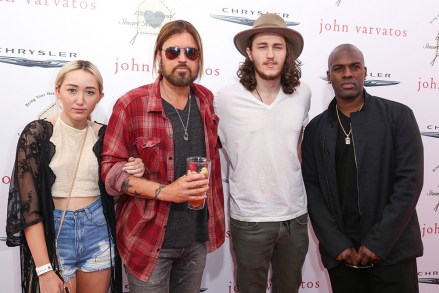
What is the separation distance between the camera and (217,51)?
2764 mm

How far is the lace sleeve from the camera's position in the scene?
1751 millimetres

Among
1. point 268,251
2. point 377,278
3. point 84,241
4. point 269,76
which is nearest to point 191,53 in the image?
point 269,76

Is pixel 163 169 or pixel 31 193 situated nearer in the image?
pixel 31 193

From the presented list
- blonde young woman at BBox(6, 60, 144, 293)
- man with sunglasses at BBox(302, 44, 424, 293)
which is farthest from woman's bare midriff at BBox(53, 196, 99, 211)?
man with sunglasses at BBox(302, 44, 424, 293)

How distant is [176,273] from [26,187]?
0.90 m

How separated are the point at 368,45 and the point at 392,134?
123 centimetres

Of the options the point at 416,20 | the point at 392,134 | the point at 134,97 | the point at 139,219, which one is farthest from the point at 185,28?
the point at 416,20

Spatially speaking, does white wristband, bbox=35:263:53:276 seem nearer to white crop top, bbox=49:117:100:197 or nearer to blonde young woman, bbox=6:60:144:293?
blonde young woman, bbox=6:60:144:293

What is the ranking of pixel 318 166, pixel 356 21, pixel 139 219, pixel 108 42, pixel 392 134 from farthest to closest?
1. pixel 356 21
2. pixel 108 42
3. pixel 318 166
4. pixel 392 134
5. pixel 139 219

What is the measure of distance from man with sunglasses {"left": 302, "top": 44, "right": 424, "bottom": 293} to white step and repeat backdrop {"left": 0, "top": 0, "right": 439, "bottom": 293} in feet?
2.58

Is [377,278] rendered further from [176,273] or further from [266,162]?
[176,273]

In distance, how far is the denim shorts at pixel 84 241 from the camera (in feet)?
6.01

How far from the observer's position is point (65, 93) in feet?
6.20

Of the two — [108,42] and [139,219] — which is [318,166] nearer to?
[139,219]
